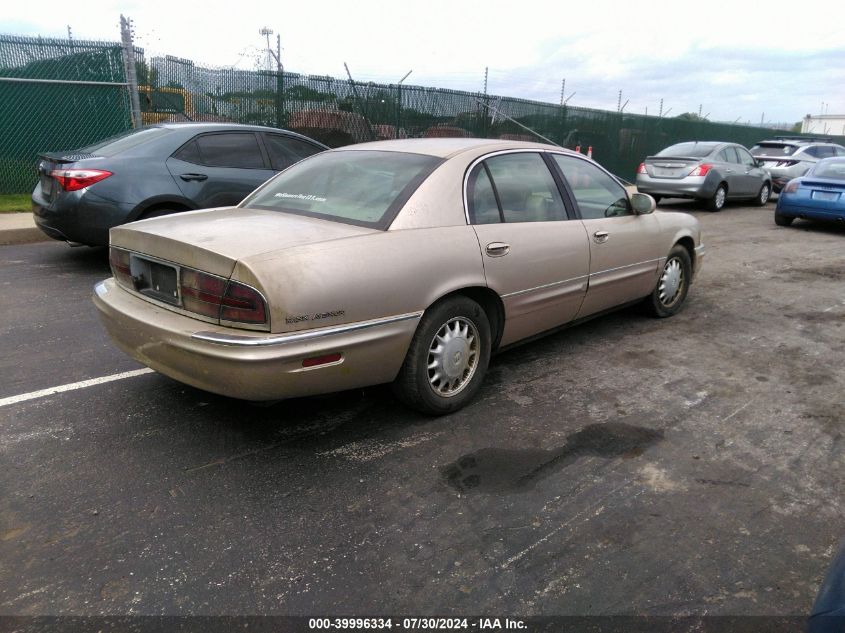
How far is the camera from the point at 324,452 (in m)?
3.34

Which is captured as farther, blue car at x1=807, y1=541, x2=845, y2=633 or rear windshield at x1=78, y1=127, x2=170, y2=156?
rear windshield at x1=78, y1=127, x2=170, y2=156

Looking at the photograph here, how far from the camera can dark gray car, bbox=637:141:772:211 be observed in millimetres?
13766

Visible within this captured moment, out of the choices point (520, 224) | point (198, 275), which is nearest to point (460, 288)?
point (520, 224)

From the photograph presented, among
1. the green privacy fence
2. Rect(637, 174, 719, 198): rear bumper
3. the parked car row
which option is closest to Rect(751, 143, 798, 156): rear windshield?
the parked car row

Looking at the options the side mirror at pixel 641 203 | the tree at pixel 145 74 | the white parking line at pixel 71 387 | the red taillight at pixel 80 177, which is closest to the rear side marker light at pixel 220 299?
the white parking line at pixel 71 387

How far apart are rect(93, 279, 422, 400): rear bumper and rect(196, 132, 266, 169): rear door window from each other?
13.5ft

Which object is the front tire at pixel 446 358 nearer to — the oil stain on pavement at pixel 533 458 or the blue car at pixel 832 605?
the oil stain on pavement at pixel 533 458

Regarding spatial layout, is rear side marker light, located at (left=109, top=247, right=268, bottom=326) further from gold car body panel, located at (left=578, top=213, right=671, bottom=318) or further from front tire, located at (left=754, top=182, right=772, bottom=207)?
front tire, located at (left=754, top=182, right=772, bottom=207)

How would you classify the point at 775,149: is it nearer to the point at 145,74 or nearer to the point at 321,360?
the point at 145,74

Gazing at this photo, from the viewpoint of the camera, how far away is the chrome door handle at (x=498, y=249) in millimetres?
3818

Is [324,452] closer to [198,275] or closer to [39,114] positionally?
[198,275]

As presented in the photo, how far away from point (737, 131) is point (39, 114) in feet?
87.5

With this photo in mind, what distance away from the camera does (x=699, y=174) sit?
1373cm

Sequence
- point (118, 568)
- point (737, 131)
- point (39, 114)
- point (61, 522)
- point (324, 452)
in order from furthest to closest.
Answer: point (737, 131), point (39, 114), point (324, 452), point (61, 522), point (118, 568)
